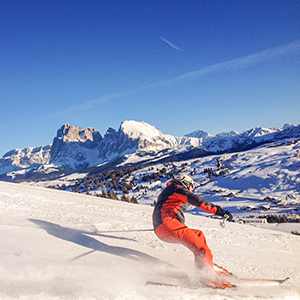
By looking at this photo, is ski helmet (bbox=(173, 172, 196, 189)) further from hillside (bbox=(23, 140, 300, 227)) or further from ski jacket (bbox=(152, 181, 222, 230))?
hillside (bbox=(23, 140, 300, 227))

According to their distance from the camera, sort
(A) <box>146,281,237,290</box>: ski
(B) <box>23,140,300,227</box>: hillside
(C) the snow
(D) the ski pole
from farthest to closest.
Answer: (B) <box>23,140,300,227</box>: hillside
(D) the ski pole
(A) <box>146,281,237,290</box>: ski
(C) the snow

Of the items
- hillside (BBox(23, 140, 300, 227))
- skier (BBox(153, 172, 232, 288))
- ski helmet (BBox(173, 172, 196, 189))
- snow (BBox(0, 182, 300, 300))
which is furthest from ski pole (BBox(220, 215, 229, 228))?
hillside (BBox(23, 140, 300, 227))

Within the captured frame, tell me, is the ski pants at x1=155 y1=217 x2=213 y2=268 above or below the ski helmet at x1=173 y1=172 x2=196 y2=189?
below

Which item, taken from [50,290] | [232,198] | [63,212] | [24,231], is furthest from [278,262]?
[232,198]

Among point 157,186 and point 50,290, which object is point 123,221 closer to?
point 50,290

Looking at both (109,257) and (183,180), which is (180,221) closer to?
(183,180)

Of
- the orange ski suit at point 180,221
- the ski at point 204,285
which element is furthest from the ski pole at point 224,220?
the ski at point 204,285

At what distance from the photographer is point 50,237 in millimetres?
5691

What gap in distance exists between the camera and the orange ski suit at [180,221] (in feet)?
14.3

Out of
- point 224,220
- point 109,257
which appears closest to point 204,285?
point 224,220

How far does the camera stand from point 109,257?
16.1ft

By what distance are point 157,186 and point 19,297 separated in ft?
217

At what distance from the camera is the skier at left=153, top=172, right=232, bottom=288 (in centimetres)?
433

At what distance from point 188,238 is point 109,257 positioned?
1.71 metres
